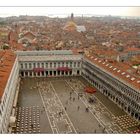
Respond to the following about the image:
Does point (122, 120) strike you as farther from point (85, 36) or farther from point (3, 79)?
point (85, 36)

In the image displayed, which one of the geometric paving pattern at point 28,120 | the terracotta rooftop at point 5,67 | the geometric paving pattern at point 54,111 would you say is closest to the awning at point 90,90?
the geometric paving pattern at point 54,111

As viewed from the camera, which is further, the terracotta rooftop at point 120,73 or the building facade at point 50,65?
the building facade at point 50,65

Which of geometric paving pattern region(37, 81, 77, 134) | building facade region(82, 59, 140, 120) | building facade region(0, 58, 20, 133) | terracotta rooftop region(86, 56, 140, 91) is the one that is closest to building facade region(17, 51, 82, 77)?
building facade region(82, 59, 140, 120)

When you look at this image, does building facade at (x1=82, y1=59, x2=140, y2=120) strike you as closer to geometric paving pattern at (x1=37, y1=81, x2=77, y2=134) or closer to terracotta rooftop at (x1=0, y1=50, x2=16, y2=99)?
geometric paving pattern at (x1=37, y1=81, x2=77, y2=134)

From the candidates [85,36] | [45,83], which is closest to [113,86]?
[45,83]

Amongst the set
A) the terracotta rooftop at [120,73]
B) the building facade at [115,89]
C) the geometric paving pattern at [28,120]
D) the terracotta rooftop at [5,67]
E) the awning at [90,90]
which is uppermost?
the terracotta rooftop at [5,67]

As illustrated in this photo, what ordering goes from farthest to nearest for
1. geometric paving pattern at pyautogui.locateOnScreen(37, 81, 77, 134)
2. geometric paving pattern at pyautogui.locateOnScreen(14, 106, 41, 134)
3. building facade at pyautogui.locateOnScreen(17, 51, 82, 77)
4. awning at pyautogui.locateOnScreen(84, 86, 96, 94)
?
building facade at pyautogui.locateOnScreen(17, 51, 82, 77) < awning at pyautogui.locateOnScreen(84, 86, 96, 94) < geometric paving pattern at pyautogui.locateOnScreen(37, 81, 77, 134) < geometric paving pattern at pyautogui.locateOnScreen(14, 106, 41, 134)

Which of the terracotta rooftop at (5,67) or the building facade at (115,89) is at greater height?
the terracotta rooftop at (5,67)

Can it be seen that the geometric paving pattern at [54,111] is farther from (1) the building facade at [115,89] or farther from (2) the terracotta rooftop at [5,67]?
(1) the building facade at [115,89]

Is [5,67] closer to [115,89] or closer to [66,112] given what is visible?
[66,112]

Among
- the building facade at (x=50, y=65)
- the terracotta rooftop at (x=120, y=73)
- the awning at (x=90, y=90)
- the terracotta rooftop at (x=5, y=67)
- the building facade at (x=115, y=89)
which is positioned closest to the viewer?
the terracotta rooftop at (x=5, y=67)
